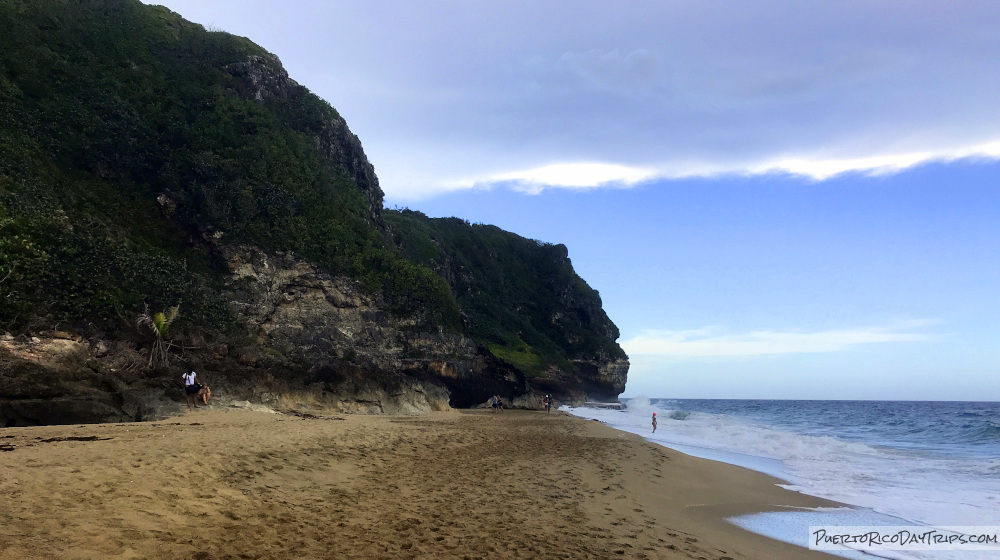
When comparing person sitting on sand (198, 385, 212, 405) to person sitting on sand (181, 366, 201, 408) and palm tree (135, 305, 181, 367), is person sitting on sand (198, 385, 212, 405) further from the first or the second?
palm tree (135, 305, 181, 367)

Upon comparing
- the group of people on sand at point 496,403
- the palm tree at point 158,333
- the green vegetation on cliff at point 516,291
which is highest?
the green vegetation on cliff at point 516,291

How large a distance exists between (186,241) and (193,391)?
11103mm

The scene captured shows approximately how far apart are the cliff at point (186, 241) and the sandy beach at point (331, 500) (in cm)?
658

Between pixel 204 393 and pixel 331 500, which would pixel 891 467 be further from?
pixel 204 393

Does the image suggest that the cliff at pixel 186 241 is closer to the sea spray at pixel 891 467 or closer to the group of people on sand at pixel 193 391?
the group of people on sand at pixel 193 391

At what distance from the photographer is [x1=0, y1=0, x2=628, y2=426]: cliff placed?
672 inches

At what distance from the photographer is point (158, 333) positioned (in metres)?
19.0

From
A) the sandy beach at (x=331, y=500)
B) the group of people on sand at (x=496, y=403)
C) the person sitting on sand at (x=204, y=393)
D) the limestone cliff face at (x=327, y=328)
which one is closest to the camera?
the sandy beach at (x=331, y=500)

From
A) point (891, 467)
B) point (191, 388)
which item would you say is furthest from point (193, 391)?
point (891, 467)

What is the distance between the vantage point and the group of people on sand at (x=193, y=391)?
17.8 meters

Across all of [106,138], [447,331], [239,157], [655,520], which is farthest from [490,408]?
[655,520]

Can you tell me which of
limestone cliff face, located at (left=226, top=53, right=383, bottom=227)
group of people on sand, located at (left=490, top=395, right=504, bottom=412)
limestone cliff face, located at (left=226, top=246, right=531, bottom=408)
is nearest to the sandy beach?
limestone cliff face, located at (left=226, top=246, right=531, bottom=408)

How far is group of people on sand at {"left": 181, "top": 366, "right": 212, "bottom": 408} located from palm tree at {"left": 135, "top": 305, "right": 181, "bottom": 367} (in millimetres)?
1110

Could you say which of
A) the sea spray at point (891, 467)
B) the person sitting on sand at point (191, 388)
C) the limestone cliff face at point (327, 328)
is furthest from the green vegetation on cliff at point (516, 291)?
the person sitting on sand at point (191, 388)
